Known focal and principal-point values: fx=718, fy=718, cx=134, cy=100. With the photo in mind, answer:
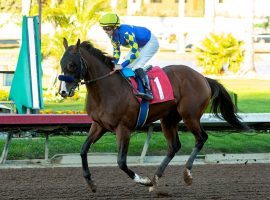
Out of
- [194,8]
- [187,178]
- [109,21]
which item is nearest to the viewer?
[109,21]

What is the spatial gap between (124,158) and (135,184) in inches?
32.0

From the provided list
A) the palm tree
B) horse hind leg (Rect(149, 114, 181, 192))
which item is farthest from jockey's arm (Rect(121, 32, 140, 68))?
the palm tree

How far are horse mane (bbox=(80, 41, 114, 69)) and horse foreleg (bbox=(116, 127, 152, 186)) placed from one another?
2.48 feet

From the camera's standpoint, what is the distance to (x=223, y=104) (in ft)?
28.0

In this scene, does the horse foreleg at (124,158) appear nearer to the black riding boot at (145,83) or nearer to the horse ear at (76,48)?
the black riding boot at (145,83)

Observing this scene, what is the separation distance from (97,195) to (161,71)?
162 cm

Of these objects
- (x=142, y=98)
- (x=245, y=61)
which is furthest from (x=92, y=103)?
(x=245, y=61)

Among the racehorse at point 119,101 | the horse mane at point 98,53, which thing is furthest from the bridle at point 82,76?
the horse mane at point 98,53

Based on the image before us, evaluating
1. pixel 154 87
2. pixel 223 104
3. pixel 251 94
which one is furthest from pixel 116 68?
pixel 251 94

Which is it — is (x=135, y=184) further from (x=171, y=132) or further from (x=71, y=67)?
(x=71, y=67)

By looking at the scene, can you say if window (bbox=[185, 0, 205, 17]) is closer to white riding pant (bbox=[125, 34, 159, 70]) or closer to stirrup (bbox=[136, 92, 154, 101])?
white riding pant (bbox=[125, 34, 159, 70])

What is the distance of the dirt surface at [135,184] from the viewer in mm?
6895

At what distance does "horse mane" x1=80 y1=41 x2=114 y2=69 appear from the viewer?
23.7 feet

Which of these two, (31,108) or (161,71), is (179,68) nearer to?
(161,71)
